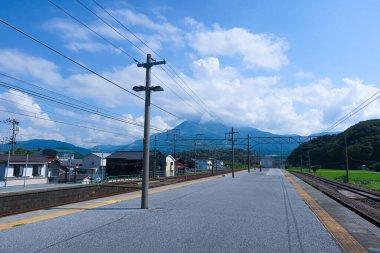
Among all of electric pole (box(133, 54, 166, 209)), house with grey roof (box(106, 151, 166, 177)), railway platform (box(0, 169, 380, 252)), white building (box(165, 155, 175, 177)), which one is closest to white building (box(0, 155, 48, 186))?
house with grey roof (box(106, 151, 166, 177))

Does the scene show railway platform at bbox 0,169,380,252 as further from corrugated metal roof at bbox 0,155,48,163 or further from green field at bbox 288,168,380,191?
corrugated metal roof at bbox 0,155,48,163

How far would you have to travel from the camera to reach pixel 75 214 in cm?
1113

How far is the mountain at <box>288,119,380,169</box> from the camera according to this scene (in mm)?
102369

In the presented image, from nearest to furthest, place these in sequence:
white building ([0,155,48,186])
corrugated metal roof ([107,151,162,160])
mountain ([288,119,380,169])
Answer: white building ([0,155,48,186]) < corrugated metal roof ([107,151,162,160]) < mountain ([288,119,380,169])

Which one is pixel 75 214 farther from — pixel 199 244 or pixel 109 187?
pixel 109 187

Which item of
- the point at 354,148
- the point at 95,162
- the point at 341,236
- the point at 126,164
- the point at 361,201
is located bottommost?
the point at 361,201

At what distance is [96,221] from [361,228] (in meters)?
8.12

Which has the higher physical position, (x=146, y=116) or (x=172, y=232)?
(x=146, y=116)

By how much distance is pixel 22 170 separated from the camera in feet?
128

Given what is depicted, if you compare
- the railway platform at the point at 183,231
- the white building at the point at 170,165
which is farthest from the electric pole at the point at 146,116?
the white building at the point at 170,165

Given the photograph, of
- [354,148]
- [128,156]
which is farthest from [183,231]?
[354,148]

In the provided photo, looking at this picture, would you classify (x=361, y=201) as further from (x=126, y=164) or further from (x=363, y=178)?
(x=126, y=164)

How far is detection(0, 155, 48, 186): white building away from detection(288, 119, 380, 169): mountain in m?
69.9

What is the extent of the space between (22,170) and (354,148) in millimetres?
99387
